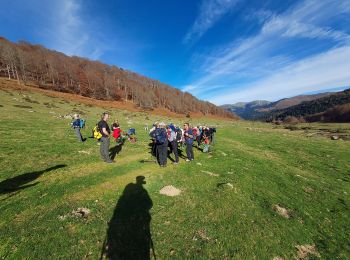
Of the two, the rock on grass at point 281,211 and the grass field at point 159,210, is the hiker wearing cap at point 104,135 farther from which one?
the rock on grass at point 281,211

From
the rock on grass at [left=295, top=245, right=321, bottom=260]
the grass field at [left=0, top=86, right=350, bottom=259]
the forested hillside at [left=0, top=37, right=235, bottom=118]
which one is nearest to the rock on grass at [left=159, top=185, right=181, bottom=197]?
the grass field at [left=0, top=86, right=350, bottom=259]

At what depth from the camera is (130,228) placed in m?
8.50

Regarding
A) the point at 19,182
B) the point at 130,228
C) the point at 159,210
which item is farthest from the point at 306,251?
the point at 19,182

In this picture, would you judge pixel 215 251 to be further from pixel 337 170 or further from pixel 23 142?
pixel 337 170

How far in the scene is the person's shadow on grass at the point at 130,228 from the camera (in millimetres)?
7312

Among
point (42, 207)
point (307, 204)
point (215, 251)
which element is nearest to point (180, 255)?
point (215, 251)

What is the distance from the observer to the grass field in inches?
302

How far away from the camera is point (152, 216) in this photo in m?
9.51

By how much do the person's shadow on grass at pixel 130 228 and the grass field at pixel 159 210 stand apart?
4 cm

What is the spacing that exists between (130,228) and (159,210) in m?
1.89

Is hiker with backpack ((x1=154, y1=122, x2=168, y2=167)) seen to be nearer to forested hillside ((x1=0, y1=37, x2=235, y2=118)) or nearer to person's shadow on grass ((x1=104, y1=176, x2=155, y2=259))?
person's shadow on grass ((x1=104, y1=176, x2=155, y2=259))

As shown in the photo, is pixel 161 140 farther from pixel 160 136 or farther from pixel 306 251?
pixel 306 251

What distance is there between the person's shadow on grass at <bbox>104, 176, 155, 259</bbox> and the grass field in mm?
41

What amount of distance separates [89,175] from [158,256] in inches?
308
